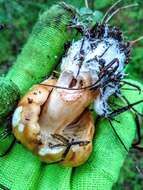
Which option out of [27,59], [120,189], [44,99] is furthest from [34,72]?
[120,189]

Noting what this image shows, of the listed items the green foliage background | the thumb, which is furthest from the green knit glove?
the green foliage background

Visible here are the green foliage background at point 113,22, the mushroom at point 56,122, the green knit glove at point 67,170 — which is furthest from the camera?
the green foliage background at point 113,22

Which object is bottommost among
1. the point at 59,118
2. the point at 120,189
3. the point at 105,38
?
the point at 120,189

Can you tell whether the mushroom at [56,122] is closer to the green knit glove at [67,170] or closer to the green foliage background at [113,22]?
the green knit glove at [67,170]

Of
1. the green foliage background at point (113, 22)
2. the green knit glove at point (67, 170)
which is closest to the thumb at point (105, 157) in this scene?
the green knit glove at point (67, 170)

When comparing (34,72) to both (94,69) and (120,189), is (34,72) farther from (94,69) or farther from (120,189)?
(120,189)

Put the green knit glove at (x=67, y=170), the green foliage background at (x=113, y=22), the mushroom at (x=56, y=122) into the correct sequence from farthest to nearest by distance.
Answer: the green foliage background at (x=113, y=22)
the green knit glove at (x=67, y=170)
the mushroom at (x=56, y=122)

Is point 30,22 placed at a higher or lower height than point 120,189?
higher
